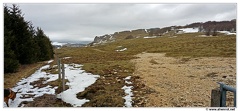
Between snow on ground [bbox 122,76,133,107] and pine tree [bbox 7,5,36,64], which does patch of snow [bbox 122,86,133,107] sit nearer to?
snow on ground [bbox 122,76,133,107]

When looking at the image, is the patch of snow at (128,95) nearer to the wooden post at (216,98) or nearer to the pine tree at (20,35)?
the wooden post at (216,98)

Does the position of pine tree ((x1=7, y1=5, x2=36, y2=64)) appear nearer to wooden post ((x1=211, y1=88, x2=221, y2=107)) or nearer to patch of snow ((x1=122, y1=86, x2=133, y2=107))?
patch of snow ((x1=122, y1=86, x2=133, y2=107))

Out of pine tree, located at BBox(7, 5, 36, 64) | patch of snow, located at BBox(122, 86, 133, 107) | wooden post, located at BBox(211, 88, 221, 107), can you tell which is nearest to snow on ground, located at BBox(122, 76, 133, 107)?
patch of snow, located at BBox(122, 86, 133, 107)

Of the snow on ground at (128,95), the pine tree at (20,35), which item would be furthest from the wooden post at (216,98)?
the pine tree at (20,35)

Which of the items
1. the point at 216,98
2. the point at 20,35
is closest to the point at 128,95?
the point at 216,98

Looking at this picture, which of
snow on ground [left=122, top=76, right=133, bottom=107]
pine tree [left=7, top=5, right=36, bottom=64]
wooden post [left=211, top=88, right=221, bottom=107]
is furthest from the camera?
pine tree [left=7, top=5, right=36, bottom=64]

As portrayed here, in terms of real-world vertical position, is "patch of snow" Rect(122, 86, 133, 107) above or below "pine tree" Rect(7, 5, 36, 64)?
below

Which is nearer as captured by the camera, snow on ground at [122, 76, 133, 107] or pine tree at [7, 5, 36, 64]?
snow on ground at [122, 76, 133, 107]

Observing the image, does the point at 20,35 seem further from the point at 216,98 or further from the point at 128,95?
the point at 216,98

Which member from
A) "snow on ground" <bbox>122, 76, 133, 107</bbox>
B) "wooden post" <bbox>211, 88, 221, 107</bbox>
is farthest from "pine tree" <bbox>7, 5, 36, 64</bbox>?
"wooden post" <bbox>211, 88, 221, 107</bbox>

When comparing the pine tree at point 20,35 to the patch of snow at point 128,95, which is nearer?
the patch of snow at point 128,95

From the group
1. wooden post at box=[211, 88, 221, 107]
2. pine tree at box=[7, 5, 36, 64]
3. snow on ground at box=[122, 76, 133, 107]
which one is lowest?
snow on ground at box=[122, 76, 133, 107]

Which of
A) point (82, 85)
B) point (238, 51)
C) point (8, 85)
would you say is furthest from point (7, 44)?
point (238, 51)

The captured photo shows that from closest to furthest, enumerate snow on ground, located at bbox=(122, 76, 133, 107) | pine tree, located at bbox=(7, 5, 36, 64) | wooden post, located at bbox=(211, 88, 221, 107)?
wooden post, located at bbox=(211, 88, 221, 107) < snow on ground, located at bbox=(122, 76, 133, 107) < pine tree, located at bbox=(7, 5, 36, 64)
